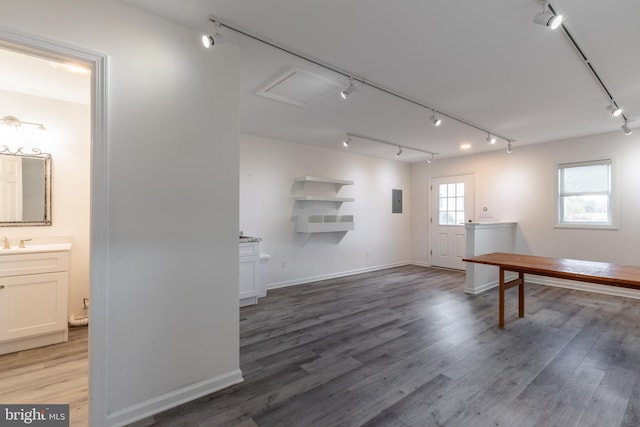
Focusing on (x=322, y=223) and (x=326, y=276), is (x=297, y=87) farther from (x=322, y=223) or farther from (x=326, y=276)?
(x=326, y=276)

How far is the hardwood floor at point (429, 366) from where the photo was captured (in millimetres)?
1736

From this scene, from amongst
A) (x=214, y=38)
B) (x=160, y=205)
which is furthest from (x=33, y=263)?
(x=214, y=38)

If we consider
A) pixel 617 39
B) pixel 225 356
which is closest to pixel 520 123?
pixel 617 39

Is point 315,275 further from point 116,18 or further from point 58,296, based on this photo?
point 116,18

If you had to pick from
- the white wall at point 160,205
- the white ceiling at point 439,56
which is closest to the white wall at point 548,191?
the white ceiling at point 439,56

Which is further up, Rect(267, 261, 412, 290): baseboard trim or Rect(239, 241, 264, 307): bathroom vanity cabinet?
Rect(239, 241, 264, 307): bathroom vanity cabinet

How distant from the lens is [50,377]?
7.04 feet

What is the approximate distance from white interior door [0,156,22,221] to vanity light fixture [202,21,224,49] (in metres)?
2.60

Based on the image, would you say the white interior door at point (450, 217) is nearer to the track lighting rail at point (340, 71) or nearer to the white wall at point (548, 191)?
the white wall at point (548, 191)

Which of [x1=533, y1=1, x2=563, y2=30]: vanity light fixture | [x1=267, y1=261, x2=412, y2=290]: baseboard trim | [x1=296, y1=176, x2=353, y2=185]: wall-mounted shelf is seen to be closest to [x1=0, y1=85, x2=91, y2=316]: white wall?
[x1=267, y1=261, x2=412, y2=290]: baseboard trim

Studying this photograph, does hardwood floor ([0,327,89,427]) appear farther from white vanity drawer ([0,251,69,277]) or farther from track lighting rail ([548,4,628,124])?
→ track lighting rail ([548,4,628,124])

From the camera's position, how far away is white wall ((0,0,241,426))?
160cm

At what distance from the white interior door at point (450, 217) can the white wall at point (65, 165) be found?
20.6 feet

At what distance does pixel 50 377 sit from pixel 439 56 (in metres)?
3.98
